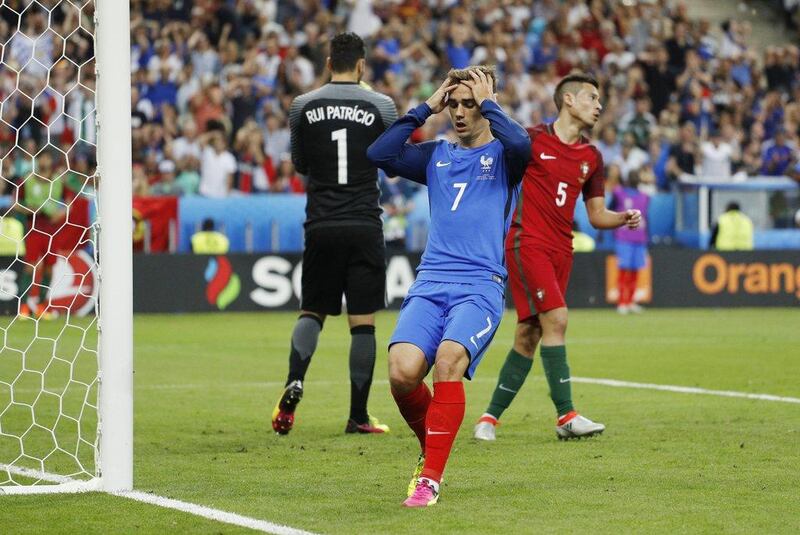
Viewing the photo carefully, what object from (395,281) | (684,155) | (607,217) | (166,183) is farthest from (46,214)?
(607,217)

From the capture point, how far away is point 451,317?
6152 millimetres

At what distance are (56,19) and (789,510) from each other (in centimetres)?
1855

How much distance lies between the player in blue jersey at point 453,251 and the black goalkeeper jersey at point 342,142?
6.29ft

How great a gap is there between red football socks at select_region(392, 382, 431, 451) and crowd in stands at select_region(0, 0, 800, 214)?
13185mm

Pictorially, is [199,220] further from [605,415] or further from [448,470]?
[448,470]

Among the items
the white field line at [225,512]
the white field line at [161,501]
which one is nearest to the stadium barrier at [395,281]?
the white field line at [225,512]

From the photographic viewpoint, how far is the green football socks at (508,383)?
8500 mm

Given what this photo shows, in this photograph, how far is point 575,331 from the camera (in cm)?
1738

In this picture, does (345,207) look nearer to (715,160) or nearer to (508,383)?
(508,383)

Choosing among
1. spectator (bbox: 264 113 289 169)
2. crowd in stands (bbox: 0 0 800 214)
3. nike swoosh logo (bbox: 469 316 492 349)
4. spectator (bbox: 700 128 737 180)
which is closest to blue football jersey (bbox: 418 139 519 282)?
nike swoosh logo (bbox: 469 316 492 349)

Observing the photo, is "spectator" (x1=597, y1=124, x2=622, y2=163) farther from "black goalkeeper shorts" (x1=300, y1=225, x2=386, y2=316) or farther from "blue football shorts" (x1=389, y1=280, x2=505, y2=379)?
"blue football shorts" (x1=389, y1=280, x2=505, y2=379)

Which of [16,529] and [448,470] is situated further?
[448,470]

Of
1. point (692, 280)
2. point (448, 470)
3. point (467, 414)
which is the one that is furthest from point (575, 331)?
point (448, 470)

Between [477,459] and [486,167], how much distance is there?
176 cm
